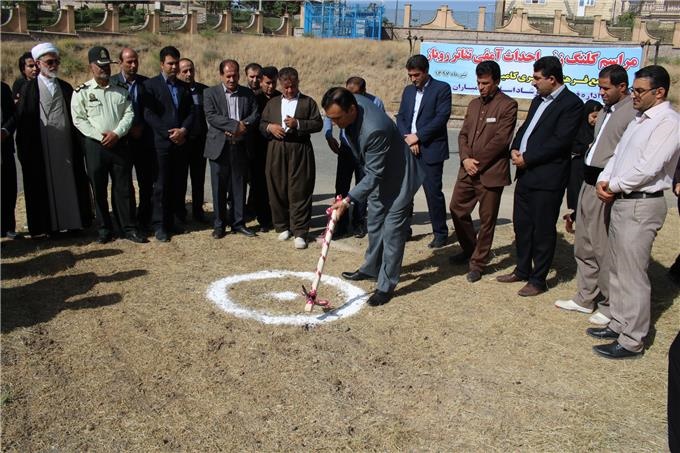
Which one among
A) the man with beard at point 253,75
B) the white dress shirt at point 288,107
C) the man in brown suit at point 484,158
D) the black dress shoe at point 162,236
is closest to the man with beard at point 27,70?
the black dress shoe at point 162,236

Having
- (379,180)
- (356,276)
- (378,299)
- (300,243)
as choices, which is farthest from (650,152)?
(300,243)

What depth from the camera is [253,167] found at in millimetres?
7844

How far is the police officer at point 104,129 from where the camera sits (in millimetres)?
6645

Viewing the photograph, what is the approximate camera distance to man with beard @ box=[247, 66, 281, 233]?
766cm

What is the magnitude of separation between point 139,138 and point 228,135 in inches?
39.9

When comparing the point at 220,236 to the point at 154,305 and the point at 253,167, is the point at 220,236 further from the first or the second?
the point at 154,305

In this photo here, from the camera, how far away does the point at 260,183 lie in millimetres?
7906

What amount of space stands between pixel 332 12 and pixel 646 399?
40.6m

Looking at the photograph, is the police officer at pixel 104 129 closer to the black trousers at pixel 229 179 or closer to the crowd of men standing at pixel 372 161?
the crowd of men standing at pixel 372 161

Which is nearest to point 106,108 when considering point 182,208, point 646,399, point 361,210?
point 182,208

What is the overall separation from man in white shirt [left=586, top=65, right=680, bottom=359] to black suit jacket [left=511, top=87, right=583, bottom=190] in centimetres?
74

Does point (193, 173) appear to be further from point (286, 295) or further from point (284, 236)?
Result: point (286, 295)

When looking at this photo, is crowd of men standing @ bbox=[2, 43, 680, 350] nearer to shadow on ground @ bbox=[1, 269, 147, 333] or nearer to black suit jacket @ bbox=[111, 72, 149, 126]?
black suit jacket @ bbox=[111, 72, 149, 126]

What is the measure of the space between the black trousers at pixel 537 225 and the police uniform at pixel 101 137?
4.23m
